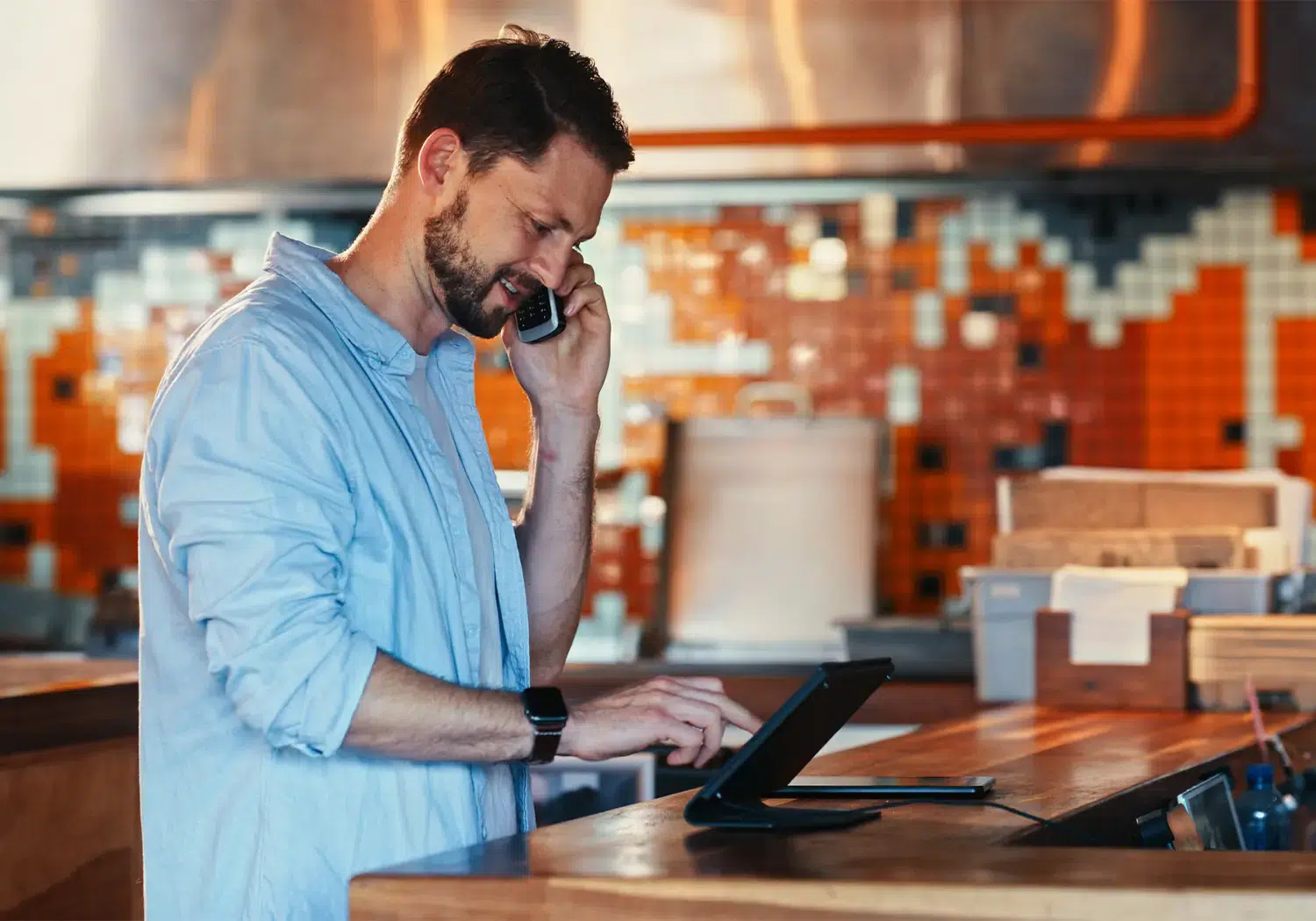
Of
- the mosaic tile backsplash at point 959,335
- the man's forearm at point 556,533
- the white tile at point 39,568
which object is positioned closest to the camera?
the man's forearm at point 556,533

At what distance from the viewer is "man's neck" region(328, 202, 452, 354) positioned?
5.31ft

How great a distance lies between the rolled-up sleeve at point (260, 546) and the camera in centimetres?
132

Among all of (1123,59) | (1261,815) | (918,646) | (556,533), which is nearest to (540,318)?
(556,533)

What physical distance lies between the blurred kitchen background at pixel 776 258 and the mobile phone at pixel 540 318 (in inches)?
70.7

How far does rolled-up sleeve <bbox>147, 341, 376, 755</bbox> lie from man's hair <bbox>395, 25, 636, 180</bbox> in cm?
31

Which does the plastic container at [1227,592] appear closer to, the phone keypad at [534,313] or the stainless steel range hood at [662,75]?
the stainless steel range hood at [662,75]

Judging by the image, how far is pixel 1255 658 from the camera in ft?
8.97

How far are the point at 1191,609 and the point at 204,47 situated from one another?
8.00ft

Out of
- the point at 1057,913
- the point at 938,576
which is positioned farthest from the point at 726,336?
the point at 1057,913

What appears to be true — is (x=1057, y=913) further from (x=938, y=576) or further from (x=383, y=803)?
(x=938, y=576)

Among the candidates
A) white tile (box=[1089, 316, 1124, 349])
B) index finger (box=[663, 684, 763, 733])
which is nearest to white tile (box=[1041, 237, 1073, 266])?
white tile (box=[1089, 316, 1124, 349])

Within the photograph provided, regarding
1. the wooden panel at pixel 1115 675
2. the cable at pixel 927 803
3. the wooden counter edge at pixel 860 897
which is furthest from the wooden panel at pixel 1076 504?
the wooden counter edge at pixel 860 897

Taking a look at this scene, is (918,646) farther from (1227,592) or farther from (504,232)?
(504,232)

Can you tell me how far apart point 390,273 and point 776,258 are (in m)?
2.50
